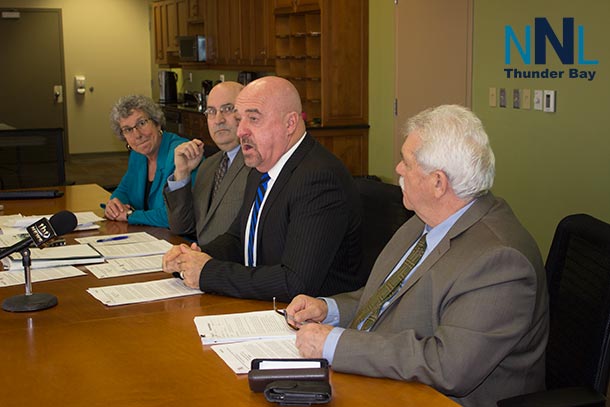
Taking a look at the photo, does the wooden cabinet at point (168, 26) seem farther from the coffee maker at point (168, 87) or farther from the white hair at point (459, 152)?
the white hair at point (459, 152)

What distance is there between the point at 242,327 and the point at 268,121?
0.83 meters

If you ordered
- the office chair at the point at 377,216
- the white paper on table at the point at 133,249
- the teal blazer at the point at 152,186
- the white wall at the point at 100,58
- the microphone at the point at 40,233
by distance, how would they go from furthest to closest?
the white wall at the point at 100,58 → the teal blazer at the point at 152,186 → the white paper on table at the point at 133,249 → the office chair at the point at 377,216 → the microphone at the point at 40,233

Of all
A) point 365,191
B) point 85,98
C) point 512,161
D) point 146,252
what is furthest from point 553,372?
point 85,98

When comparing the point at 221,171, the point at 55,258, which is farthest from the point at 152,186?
the point at 55,258

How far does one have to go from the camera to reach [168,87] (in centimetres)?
1100

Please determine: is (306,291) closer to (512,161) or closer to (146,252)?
(146,252)

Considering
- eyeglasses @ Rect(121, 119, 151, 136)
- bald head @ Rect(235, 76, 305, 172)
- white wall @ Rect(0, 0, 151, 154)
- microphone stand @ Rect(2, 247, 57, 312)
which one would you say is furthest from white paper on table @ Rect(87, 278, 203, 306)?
white wall @ Rect(0, 0, 151, 154)

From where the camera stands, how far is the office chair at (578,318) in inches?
68.7

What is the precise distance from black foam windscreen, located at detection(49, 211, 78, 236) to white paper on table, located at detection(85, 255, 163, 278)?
1.39 feet

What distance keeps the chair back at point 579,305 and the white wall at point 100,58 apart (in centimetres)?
1093

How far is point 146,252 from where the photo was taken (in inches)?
120

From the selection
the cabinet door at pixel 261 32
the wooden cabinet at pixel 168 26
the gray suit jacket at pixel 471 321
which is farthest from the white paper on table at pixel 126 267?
the wooden cabinet at pixel 168 26

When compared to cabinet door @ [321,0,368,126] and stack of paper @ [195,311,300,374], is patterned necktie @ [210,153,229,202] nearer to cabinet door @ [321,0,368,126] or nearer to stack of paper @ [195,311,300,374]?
stack of paper @ [195,311,300,374]

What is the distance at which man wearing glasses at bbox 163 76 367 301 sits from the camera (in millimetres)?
2408
